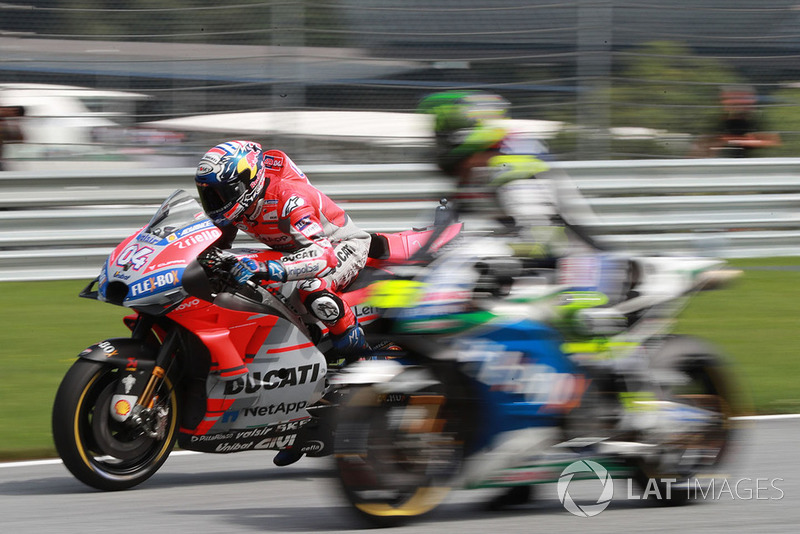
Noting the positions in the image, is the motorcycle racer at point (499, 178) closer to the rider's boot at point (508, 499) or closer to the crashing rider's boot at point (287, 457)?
the rider's boot at point (508, 499)

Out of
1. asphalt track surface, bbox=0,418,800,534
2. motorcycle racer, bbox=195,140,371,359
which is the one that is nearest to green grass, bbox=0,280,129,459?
asphalt track surface, bbox=0,418,800,534

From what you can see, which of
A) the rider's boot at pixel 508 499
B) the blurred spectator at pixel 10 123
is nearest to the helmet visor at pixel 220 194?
the rider's boot at pixel 508 499

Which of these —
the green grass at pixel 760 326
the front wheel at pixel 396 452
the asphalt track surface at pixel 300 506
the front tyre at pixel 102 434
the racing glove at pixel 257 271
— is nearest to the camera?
the front wheel at pixel 396 452

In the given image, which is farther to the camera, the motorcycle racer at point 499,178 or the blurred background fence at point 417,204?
the blurred background fence at point 417,204

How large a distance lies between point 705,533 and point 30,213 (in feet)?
23.4

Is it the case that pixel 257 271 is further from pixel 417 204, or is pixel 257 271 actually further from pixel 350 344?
pixel 417 204

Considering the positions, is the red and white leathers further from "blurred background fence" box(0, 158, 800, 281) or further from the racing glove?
"blurred background fence" box(0, 158, 800, 281)

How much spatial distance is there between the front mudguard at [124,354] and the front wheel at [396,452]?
1207mm

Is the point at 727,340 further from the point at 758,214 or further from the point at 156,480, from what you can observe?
the point at 156,480

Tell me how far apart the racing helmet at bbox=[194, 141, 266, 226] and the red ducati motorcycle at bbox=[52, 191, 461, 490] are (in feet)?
0.33

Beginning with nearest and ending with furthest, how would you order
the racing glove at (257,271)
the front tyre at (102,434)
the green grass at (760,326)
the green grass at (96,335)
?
1. the front tyre at (102,434)
2. the racing glove at (257,271)
3. the green grass at (96,335)
4. the green grass at (760,326)

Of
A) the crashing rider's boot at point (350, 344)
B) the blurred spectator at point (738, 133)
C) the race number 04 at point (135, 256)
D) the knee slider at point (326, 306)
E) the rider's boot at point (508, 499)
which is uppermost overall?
the blurred spectator at point (738, 133)

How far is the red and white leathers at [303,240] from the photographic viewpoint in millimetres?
5215

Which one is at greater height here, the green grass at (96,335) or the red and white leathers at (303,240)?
the red and white leathers at (303,240)
